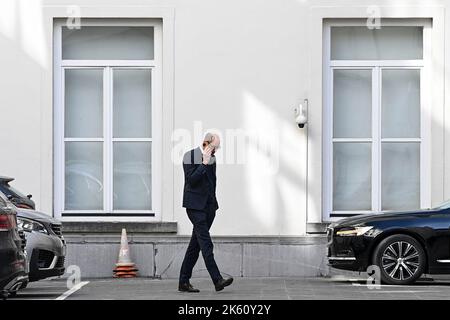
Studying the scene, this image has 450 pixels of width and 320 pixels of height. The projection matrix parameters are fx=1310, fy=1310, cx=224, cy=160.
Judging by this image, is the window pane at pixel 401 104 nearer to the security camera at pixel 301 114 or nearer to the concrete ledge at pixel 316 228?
the security camera at pixel 301 114

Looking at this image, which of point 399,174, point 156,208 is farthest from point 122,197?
point 399,174

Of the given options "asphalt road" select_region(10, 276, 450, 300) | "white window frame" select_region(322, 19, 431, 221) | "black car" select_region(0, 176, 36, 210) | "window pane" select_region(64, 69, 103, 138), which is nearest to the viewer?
"asphalt road" select_region(10, 276, 450, 300)

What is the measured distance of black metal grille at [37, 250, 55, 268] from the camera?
56.2 feet

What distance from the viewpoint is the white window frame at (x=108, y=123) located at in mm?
21891

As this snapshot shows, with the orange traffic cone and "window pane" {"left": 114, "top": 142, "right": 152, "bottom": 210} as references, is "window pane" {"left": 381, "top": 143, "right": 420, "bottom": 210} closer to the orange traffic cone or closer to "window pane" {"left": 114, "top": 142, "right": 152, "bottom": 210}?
"window pane" {"left": 114, "top": 142, "right": 152, "bottom": 210}

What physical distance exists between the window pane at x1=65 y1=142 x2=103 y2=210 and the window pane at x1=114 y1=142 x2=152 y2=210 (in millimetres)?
308

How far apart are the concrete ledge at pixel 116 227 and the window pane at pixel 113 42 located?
2.84 meters

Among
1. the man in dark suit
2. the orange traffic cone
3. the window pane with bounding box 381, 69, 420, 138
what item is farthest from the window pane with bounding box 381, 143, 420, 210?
the man in dark suit

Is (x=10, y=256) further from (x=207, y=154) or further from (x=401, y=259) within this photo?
(x=401, y=259)

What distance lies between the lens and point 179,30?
21609mm

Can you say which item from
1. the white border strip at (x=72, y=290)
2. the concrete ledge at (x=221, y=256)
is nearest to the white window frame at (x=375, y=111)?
the concrete ledge at (x=221, y=256)
